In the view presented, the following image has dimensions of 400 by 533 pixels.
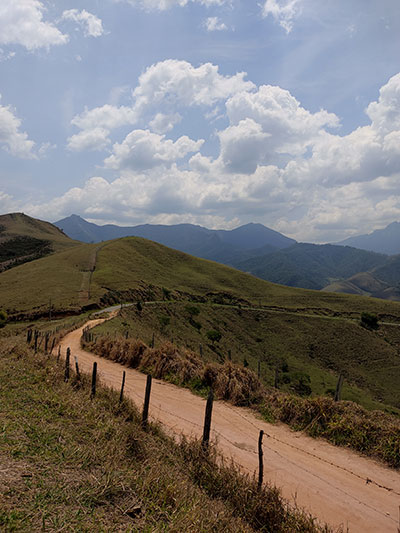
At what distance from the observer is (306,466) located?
27.1ft

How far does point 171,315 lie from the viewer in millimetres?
61031

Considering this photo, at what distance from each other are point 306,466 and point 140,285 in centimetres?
7157

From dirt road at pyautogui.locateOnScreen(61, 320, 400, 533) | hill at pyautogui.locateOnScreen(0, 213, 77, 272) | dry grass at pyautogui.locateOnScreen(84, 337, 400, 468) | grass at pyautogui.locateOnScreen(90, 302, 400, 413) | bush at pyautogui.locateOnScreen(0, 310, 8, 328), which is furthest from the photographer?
hill at pyautogui.locateOnScreen(0, 213, 77, 272)

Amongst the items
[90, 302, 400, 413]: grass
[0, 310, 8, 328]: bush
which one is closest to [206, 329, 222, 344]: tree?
[90, 302, 400, 413]: grass

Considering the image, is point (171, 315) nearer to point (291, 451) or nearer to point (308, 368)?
point (308, 368)

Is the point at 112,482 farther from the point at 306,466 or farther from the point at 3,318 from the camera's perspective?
the point at 3,318

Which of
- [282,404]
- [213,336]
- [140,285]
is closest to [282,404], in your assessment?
[282,404]

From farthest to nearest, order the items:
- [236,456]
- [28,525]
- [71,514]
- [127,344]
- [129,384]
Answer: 1. [127,344]
2. [129,384]
3. [236,456]
4. [71,514]
5. [28,525]

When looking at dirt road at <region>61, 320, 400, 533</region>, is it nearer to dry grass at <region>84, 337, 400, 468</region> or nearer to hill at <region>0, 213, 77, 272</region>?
dry grass at <region>84, 337, 400, 468</region>

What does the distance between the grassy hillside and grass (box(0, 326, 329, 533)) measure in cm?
5032

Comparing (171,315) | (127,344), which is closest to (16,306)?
(171,315)

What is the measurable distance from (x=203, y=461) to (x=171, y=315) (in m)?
54.6

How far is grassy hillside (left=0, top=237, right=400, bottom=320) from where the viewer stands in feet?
204

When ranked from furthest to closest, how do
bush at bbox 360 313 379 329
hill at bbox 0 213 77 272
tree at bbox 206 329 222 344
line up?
1. hill at bbox 0 213 77 272
2. bush at bbox 360 313 379 329
3. tree at bbox 206 329 222 344
